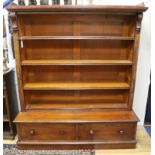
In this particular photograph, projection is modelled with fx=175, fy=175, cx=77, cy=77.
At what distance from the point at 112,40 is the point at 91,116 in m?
1.01

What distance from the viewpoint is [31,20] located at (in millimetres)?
2176

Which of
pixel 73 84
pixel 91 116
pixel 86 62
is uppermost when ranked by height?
pixel 86 62

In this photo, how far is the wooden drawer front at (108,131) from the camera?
2168 millimetres

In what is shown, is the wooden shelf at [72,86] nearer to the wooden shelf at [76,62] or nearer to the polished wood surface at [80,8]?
the wooden shelf at [76,62]

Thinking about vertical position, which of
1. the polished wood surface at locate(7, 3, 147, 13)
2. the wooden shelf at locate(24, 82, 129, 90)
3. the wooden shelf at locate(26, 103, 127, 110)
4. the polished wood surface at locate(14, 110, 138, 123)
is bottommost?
the polished wood surface at locate(14, 110, 138, 123)

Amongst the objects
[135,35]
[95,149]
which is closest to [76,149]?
[95,149]

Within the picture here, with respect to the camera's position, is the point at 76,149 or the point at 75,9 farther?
the point at 76,149

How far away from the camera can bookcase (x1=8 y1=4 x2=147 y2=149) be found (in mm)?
2133

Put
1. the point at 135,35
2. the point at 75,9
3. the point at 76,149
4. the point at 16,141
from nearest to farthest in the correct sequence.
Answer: the point at 75,9 → the point at 135,35 → the point at 76,149 → the point at 16,141

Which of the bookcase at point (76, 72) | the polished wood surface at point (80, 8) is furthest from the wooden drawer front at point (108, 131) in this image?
the polished wood surface at point (80, 8)

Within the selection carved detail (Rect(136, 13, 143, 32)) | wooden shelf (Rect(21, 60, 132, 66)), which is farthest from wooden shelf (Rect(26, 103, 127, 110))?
carved detail (Rect(136, 13, 143, 32))

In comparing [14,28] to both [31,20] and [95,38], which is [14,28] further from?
[95,38]

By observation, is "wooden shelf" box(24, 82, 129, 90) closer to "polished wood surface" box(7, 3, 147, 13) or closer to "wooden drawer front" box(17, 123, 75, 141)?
"wooden drawer front" box(17, 123, 75, 141)

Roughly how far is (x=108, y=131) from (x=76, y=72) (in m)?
0.86
